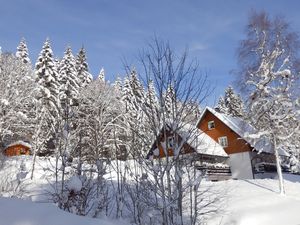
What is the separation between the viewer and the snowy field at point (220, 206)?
430cm

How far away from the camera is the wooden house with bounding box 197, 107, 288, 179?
33500 millimetres

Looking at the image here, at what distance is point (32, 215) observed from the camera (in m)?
4.27

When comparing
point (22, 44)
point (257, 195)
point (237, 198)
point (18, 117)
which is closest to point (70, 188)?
point (237, 198)

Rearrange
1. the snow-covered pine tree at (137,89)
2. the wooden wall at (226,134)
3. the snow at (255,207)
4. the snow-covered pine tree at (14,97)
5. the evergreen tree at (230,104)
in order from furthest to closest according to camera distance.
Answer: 1. the evergreen tree at (230,104)
2. the wooden wall at (226,134)
3. the snow-covered pine tree at (14,97)
4. the snow at (255,207)
5. the snow-covered pine tree at (137,89)

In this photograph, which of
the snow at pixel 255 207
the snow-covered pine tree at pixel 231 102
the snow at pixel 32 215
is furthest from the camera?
the snow-covered pine tree at pixel 231 102

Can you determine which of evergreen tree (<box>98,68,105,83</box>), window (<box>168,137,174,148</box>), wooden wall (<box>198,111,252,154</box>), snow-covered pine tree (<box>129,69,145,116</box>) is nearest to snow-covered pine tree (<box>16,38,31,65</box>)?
evergreen tree (<box>98,68,105,83</box>)

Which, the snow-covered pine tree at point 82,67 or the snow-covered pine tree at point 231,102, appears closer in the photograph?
the snow-covered pine tree at point 82,67

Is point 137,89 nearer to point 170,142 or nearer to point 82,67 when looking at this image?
point 170,142

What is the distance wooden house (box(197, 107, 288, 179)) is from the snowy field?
7.19 metres

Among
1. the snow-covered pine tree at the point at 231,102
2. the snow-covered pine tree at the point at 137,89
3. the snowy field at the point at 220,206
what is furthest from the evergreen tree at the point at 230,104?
the snow-covered pine tree at the point at 137,89

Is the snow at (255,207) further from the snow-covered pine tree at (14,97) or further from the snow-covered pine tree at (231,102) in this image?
the snow-covered pine tree at (231,102)

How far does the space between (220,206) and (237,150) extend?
64.0ft

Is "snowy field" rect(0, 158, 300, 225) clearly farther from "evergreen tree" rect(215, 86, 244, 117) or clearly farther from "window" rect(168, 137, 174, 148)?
"evergreen tree" rect(215, 86, 244, 117)

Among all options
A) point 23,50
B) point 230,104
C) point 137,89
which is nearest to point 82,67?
point 23,50
